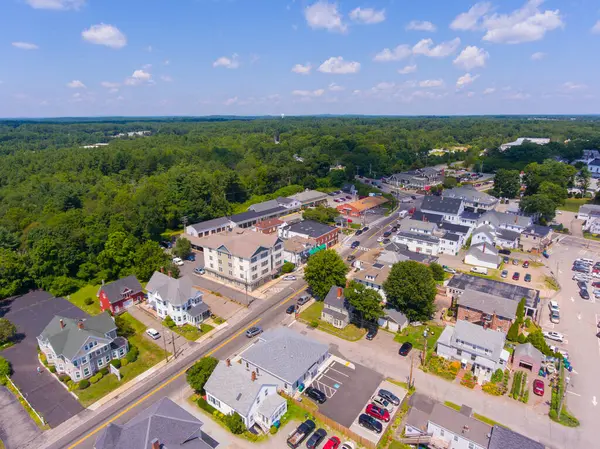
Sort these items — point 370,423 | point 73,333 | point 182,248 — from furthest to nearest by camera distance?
point 182,248, point 73,333, point 370,423

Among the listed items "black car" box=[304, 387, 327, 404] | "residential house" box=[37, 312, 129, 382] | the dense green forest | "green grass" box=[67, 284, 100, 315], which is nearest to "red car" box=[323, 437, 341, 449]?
"black car" box=[304, 387, 327, 404]

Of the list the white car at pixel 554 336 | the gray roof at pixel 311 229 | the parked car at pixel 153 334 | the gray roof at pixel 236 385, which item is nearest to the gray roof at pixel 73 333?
the parked car at pixel 153 334

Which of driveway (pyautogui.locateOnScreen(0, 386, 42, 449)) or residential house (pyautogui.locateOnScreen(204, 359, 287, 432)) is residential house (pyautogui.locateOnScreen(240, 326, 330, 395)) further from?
driveway (pyautogui.locateOnScreen(0, 386, 42, 449))

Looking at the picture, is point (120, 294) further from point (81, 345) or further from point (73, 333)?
point (81, 345)

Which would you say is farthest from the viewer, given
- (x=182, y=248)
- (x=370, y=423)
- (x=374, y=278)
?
(x=182, y=248)

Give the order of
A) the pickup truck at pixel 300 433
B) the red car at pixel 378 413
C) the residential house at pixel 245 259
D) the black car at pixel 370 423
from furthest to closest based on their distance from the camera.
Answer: the residential house at pixel 245 259
the red car at pixel 378 413
the black car at pixel 370 423
the pickup truck at pixel 300 433

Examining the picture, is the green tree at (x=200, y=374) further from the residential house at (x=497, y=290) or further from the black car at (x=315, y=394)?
the residential house at (x=497, y=290)

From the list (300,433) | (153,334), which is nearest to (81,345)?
(153,334)
